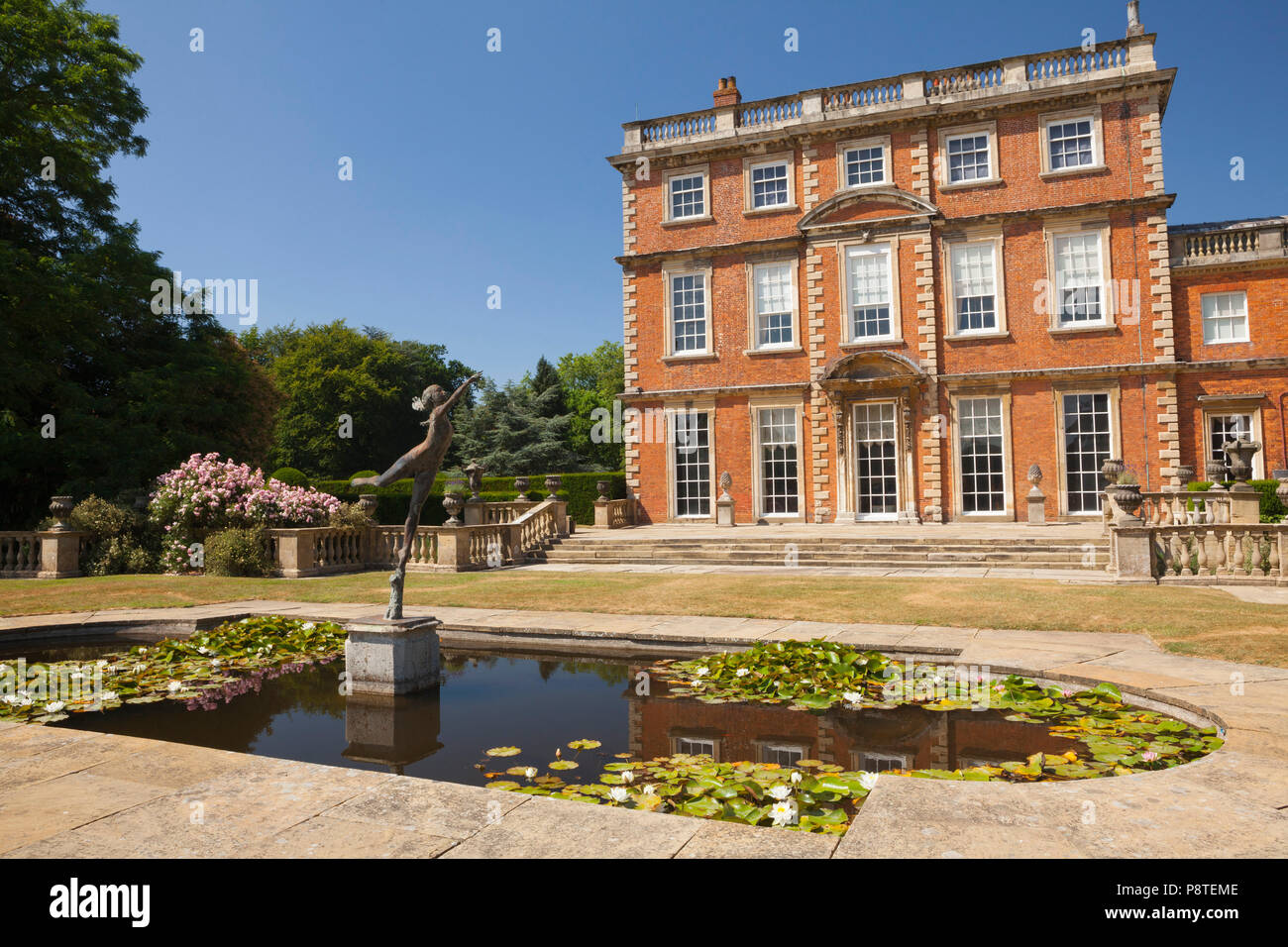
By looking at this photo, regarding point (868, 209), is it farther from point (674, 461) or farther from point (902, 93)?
point (674, 461)

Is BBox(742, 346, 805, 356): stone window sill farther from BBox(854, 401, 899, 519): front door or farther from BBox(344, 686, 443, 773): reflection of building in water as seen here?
BBox(344, 686, 443, 773): reflection of building in water

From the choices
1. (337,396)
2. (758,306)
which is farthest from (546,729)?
(337,396)

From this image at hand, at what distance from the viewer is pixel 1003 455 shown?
2170cm

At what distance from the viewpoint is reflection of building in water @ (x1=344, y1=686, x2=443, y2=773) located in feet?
16.0

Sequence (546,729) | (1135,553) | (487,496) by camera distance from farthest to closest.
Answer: (487,496), (1135,553), (546,729)

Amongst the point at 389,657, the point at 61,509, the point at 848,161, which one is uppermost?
the point at 848,161

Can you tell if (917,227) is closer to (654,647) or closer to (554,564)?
(554,564)

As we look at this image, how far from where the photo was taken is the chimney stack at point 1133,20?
20844 millimetres

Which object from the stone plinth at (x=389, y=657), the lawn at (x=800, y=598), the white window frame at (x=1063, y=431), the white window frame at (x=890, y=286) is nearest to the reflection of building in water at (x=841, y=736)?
the stone plinth at (x=389, y=657)

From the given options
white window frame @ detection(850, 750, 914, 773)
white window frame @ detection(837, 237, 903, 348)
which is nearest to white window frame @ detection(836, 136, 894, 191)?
white window frame @ detection(837, 237, 903, 348)

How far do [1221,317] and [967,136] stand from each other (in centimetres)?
863

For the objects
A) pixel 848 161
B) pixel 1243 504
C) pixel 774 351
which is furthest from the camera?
pixel 774 351

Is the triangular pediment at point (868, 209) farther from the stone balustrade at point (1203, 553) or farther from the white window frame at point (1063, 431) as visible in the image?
the stone balustrade at point (1203, 553)
